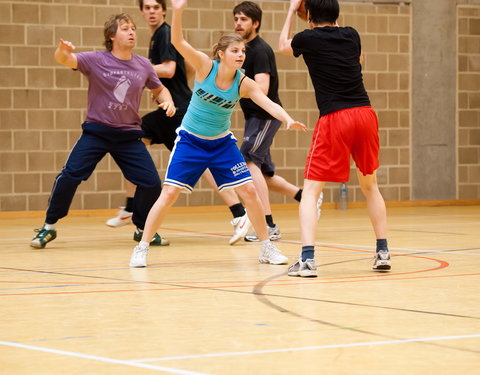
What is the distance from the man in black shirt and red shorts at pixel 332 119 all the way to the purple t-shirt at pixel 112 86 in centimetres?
217

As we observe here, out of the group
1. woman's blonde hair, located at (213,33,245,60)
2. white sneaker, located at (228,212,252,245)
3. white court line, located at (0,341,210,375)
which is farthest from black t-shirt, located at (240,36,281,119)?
white court line, located at (0,341,210,375)

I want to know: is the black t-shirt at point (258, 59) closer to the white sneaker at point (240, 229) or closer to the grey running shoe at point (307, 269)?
the white sneaker at point (240, 229)

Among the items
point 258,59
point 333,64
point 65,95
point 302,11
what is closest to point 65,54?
point 258,59

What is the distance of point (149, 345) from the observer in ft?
12.1

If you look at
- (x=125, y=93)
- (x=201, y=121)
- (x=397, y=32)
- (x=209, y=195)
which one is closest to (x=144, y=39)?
(x=209, y=195)

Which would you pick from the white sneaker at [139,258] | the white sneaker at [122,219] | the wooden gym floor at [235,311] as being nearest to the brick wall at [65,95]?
the white sneaker at [122,219]

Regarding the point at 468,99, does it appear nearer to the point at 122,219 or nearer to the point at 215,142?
the point at 122,219

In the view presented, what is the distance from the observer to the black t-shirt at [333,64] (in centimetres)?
592

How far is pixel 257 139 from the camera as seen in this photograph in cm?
852

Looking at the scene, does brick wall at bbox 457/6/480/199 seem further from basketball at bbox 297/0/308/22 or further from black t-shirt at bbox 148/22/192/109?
basketball at bbox 297/0/308/22

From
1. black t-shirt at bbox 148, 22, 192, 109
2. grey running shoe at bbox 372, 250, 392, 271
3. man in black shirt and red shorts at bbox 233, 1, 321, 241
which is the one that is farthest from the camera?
black t-shirt at bbox 148, 22, 192, 109

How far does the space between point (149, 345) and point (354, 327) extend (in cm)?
87

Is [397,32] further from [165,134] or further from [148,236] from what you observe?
[148,236]

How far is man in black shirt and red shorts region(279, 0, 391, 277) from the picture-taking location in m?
5.85
